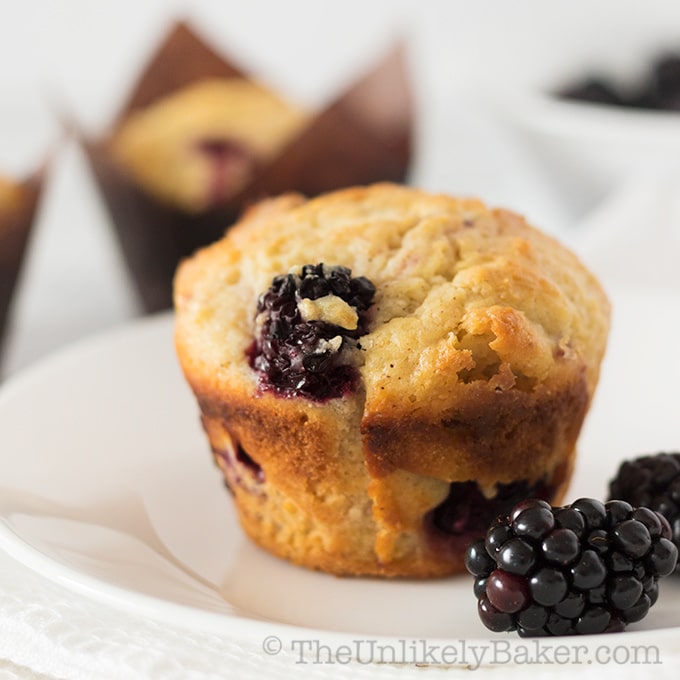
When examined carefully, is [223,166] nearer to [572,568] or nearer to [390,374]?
[390,374]

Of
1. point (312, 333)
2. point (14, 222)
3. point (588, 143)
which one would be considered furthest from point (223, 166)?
point (312, 333)

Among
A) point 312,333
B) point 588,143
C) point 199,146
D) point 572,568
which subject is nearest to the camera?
point 572,568

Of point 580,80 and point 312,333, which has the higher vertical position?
point 312,333

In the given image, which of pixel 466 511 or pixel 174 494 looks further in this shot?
pixel 174 494

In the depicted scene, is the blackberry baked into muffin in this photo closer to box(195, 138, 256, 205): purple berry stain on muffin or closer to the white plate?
the white plate

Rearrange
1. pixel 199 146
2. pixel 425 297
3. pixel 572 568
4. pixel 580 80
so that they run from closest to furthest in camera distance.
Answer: pixel 572 568, pixel 425 297, pixel 199 146, pixel 580 80

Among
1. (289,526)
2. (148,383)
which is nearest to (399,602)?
(289,526)

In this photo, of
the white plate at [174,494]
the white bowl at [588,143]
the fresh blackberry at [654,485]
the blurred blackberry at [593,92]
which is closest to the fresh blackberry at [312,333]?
the white plate at [174,494]

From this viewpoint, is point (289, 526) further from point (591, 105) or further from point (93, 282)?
point (591, 105)

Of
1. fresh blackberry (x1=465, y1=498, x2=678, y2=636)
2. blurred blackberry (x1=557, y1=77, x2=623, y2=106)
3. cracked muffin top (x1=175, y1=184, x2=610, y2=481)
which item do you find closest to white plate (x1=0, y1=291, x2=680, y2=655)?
fresh blackberry (x1=465, y1=498, x2=678, y2=636)
